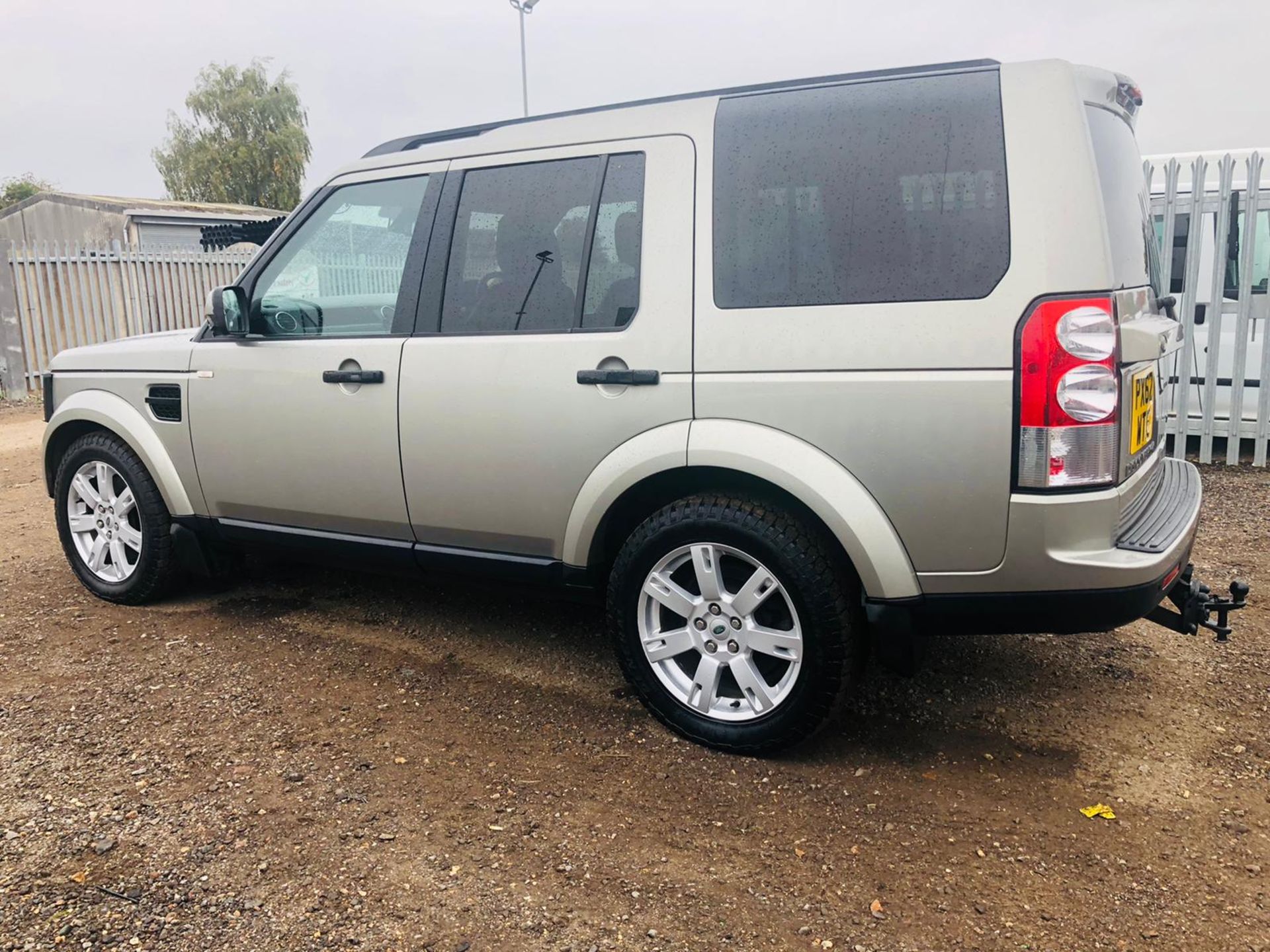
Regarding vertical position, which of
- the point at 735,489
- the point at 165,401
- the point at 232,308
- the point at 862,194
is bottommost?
the point at 735,489

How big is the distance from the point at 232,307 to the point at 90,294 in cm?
1133

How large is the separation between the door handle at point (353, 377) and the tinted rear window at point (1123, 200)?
8.11ft

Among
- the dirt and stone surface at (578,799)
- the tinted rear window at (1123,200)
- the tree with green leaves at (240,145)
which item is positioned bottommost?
the dirt and stone surface at (578,799)

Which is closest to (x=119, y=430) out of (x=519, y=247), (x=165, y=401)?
(x=165, y=401)

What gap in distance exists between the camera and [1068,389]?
8.46ft

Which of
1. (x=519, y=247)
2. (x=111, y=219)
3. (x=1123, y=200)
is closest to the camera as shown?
(x=1123, y=200)

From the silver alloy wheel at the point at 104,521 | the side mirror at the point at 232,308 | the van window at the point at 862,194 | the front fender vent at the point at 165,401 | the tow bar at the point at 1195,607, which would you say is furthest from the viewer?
the silver alloy wheel at the point at 104,521

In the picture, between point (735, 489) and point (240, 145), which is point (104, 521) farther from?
point (240, 145)

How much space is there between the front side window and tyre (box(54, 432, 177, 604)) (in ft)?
3.38

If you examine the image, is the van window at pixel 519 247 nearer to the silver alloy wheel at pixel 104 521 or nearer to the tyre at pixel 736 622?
the tyre at pixel 736 622

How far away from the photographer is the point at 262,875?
254 cm

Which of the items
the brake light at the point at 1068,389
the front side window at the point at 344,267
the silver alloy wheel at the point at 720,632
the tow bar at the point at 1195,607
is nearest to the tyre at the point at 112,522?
the front side window at the point at 344,267

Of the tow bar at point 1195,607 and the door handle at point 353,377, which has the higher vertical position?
the door handle at point 353,377

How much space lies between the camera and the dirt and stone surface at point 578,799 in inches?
93.0
